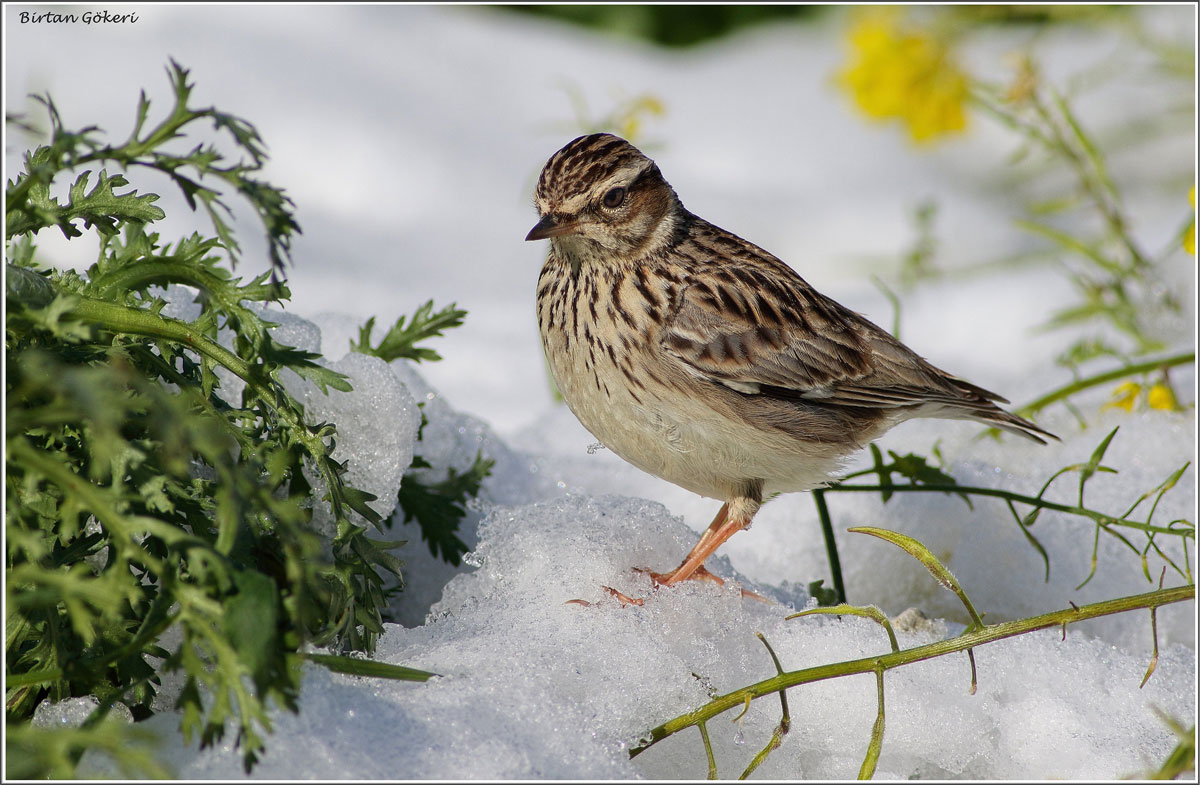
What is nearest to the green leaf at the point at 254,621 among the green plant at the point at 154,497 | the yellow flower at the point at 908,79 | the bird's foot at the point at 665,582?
the green plant at the point at 154,497

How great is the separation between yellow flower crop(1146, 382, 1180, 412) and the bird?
67 cm

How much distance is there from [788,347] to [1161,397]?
153cm

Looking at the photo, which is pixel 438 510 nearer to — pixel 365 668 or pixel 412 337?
pixel 412 337

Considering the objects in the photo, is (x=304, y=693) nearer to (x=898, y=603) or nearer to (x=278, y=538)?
(x=278, y=538)

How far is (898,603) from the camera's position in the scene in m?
3.38

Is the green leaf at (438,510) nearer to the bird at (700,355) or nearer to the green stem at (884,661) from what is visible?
the bird at (700,355)

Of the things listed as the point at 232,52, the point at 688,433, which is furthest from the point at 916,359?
the point at 232,52

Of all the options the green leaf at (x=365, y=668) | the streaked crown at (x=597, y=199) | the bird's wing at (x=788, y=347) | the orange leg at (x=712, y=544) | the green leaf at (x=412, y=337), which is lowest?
the green leaf at (x=365, y=668)

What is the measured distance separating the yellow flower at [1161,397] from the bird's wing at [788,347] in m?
0.71

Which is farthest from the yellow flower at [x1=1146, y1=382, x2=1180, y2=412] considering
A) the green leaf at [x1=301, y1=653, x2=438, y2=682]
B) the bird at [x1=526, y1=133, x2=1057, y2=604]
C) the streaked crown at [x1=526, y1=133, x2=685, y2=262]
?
the green leaf at [x1=301, y1=653, x2=438, y2=682]

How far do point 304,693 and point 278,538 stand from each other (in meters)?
0.43

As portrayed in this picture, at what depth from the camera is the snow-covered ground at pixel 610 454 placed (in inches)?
90.6

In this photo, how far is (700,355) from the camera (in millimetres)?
3033

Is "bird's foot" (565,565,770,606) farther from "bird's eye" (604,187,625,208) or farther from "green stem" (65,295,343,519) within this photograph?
"bird's eye" (604,187,625,208)
